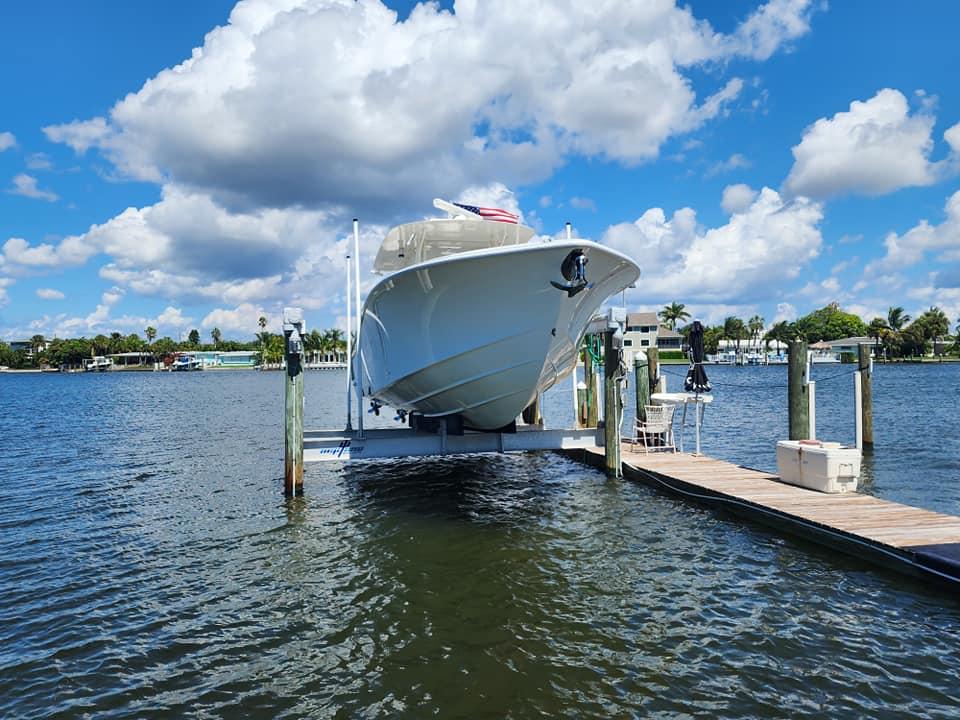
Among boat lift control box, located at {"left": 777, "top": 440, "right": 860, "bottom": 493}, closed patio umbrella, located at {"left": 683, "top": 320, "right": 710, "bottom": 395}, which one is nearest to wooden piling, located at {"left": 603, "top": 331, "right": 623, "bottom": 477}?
closed patio umbrella, located at {"left": 683, "top": 320, "right": 710, "bottom": 395}

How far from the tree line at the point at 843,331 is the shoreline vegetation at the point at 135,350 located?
79705 millimetres

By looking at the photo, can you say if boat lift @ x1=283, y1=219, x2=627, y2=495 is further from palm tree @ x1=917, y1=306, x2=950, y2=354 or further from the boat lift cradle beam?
palm tree @ x1=917, y1=306, x2=950, y2=354

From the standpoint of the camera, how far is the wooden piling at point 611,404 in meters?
11.3

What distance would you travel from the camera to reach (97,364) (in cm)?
14712

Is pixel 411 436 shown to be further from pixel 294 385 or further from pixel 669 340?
pixel 669 340

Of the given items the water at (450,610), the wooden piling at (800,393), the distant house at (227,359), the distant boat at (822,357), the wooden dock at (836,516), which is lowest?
the water at (450,610)

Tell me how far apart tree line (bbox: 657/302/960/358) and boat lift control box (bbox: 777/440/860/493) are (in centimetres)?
7725

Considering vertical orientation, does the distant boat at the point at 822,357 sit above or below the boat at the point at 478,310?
above

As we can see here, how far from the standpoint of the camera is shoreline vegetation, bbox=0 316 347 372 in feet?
471

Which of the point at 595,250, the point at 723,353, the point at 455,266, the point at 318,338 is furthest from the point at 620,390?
the point at 318,338

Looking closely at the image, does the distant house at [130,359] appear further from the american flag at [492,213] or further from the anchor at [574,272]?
the anchor at [574,272]

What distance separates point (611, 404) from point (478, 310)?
4121mm

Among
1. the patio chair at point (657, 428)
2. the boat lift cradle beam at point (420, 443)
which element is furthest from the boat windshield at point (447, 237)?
the patio chair at point (657, 428)

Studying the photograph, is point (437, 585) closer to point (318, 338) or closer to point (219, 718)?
point (219, 718)
